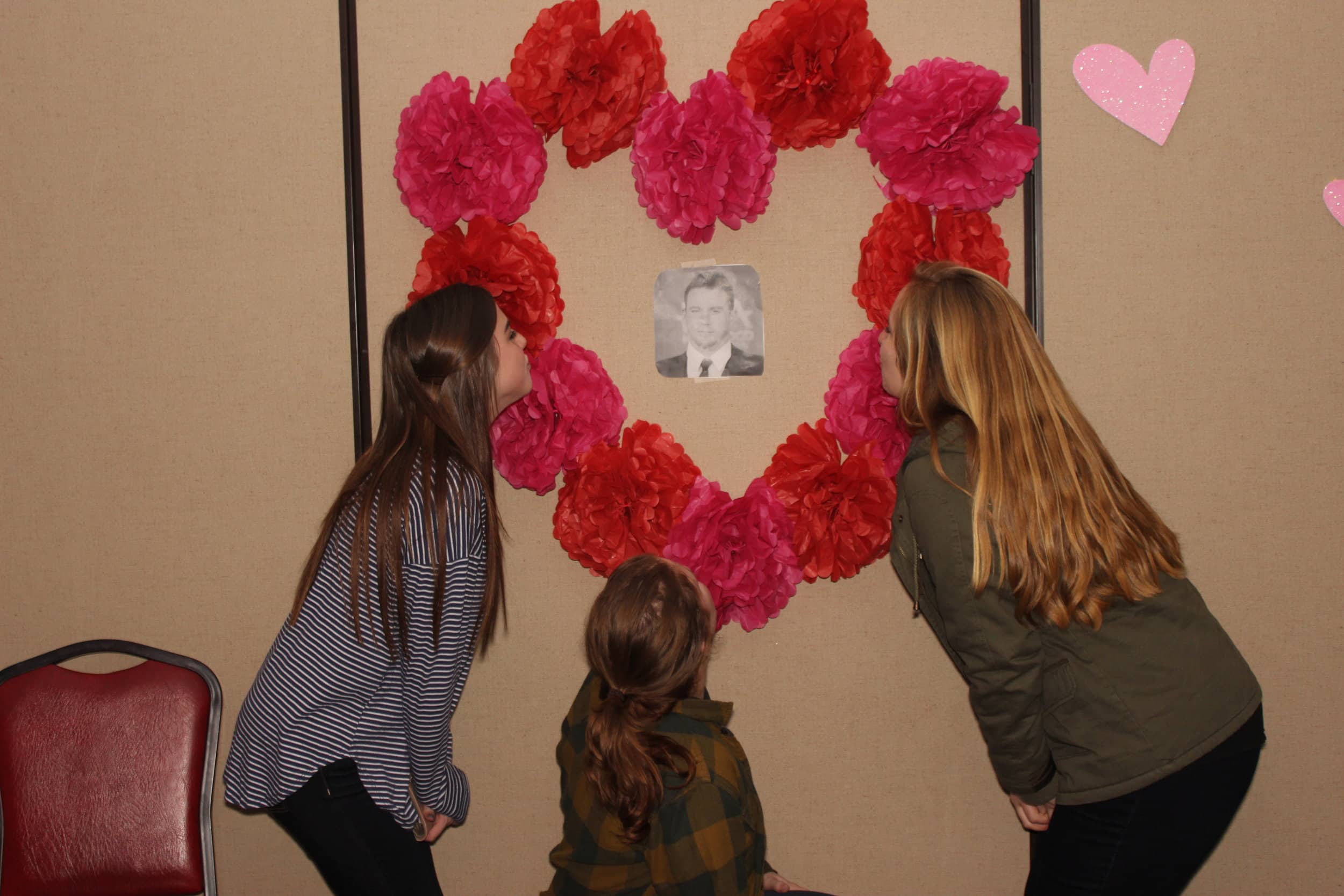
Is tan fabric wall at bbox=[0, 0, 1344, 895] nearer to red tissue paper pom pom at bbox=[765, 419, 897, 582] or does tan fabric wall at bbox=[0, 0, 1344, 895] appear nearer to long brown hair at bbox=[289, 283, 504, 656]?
red tissue paper pom pom at bbox=[765, 419, 897, 582]

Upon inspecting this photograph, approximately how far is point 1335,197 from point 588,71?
5.12ft

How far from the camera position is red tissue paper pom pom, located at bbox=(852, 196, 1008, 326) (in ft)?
5.97

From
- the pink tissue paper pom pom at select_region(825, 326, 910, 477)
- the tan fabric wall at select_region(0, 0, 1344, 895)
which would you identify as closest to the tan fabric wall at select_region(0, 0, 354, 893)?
the tan fabric wall at select_region(0, 0, 1344, 895)

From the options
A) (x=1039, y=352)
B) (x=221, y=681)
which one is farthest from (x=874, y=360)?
(x=221, y=681)

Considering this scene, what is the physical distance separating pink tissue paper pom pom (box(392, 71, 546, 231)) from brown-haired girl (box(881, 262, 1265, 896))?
0.89 m

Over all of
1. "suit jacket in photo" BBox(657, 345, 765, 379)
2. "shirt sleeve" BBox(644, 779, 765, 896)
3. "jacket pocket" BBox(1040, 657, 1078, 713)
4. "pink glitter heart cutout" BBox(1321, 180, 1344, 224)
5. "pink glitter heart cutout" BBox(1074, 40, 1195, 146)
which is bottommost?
"shirt sleeve" BBox(644, 779, 765, 896)

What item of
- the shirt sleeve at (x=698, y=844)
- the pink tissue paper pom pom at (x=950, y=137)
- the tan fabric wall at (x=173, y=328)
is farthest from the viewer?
the tan fabric wall at (x=173, y=328)

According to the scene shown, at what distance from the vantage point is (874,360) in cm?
186

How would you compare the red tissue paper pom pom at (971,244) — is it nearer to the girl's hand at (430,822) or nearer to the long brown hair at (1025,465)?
the long brown hair at (1025,465)

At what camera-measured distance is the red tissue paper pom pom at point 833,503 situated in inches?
71.9

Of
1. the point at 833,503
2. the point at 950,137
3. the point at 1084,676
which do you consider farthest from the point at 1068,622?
the point at 950,137

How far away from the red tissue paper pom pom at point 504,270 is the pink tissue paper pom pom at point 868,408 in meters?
0.61

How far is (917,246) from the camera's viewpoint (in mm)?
1816

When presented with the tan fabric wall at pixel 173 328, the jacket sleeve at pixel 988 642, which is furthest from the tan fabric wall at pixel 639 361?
the jacket sleeve at pixel 988 642
